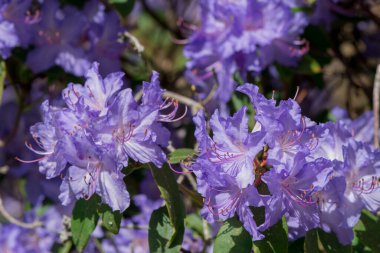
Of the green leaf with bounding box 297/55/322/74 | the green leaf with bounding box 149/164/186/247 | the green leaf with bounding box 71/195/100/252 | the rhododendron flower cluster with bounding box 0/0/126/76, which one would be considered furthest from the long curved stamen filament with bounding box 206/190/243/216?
the green leaf with bounding box 297/55/322/74

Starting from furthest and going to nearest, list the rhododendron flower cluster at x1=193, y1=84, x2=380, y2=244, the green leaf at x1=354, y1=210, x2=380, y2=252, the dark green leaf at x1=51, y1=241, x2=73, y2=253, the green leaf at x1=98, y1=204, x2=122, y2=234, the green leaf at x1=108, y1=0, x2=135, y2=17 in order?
1. the green leaf at x1=108, y1=0, x2=135, y2=17
2. the dark green leaf at x1=51, y1=241, x2=73, y2=253
3. the green leaf at x1=354, y1=210, x2=380, y2=252
4. the green leaf at x1=98, y1=204, x2=122, y2=234
5. the rhododendron flower cluster at x1=193, y1=84, x2=380, y2=244

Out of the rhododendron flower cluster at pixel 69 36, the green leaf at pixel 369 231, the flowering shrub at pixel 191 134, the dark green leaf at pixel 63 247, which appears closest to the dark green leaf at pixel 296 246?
the flowering shrub at pixel 191 134

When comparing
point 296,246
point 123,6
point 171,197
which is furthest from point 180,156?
point 123,6

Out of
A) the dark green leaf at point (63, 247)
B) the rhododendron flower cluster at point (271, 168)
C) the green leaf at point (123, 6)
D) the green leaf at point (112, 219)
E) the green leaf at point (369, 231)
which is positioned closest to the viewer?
the rhododendron flower cluster at point (271, 168)

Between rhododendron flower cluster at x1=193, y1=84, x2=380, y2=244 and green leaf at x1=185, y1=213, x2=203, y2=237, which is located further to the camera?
green leaf at x1=185, y1=213, x2=203, y2=237

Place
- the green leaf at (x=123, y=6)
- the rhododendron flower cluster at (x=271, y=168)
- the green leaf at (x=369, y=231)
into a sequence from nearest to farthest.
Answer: the rhododendron flower cluster at (x=271, y=168) → the green leaf at (x=369, y=231) → the green leaf at (x=123, y=6)

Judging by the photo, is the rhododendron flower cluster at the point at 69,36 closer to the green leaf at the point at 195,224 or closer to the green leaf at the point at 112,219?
the green leaf at the point at 195,224

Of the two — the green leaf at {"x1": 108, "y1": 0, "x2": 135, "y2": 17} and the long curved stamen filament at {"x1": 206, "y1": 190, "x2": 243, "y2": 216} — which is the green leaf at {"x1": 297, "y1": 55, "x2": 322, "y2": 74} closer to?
the green leaf at {"x1": 108, "y1": 0, "x2": 135, "y2": 17}
